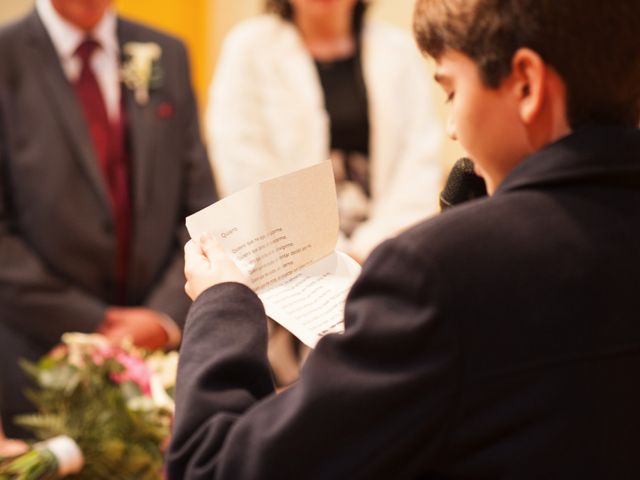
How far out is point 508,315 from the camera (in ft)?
2.75

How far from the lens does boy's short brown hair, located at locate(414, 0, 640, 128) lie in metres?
0.86

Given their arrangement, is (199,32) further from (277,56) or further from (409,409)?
(409,409)

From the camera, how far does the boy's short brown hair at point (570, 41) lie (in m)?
0.86

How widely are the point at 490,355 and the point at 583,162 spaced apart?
0.67ft

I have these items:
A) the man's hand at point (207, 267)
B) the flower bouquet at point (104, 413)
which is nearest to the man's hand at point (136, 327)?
→ the flower bouquet at point (104, 413)

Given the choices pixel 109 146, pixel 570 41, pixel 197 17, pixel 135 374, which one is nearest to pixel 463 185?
pixel 570 41

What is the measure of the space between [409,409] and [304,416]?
0.31 ft

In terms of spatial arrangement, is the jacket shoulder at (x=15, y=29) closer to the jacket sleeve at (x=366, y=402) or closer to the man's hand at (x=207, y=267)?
the man's hand at (x=207, y=267)

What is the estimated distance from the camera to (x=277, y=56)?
9.13ft

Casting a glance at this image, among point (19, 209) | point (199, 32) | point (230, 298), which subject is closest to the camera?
point (230, 298)

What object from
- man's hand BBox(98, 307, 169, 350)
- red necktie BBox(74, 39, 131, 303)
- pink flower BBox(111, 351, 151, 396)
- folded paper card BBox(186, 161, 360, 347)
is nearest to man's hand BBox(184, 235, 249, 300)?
folded paper card BBox(186, 161, 360, 347)

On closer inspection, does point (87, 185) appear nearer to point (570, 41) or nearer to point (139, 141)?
point (139, 141)

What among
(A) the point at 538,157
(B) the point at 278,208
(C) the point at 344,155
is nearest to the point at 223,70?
(C) the point at 344,155

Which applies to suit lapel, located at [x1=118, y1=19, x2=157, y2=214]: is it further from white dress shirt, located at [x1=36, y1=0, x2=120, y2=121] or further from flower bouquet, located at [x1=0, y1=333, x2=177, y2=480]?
flower bouquet, located at [x1=0, y1=333, x2=177, y2=480]
